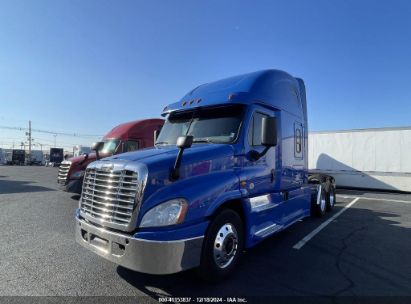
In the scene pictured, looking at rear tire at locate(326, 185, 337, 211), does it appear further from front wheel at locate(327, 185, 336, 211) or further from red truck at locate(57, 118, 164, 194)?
red truck at locate(57, 118, 164, 194)

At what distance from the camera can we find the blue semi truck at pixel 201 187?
3.54 meters

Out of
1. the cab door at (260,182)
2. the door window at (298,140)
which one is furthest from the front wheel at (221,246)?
the door window at (298,140)

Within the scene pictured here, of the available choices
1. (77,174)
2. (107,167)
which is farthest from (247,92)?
(77,174)

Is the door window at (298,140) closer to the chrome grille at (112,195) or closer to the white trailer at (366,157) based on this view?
the chrome grille at (112,195)

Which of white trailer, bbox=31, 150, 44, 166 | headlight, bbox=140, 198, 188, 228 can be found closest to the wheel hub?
headlight, bbox=140, 198, 188, 228

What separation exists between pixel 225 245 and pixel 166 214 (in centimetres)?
118

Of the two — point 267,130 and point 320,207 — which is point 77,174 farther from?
point 267,130

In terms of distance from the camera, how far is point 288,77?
687 centimetres

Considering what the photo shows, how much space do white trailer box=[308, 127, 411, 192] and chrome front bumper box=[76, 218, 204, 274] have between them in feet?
56.1

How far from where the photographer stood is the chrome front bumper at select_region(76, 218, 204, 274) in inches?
135

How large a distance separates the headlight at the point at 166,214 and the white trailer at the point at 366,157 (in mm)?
17365

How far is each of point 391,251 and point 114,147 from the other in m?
9.87

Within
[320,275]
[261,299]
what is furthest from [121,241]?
[320,275]

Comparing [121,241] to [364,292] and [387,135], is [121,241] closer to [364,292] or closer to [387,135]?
[364,292]
